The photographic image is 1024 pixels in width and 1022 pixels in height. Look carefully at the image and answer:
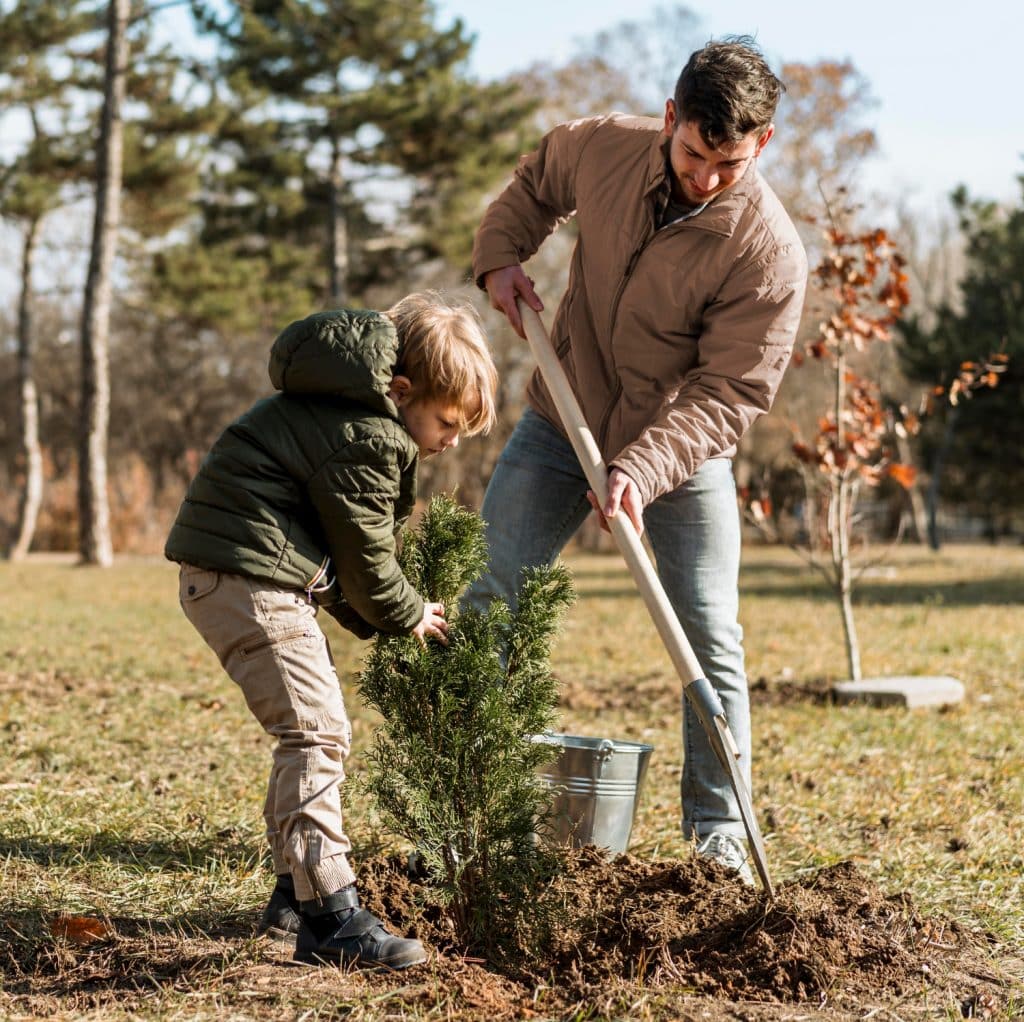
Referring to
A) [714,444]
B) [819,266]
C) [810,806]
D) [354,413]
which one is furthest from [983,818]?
[819,266]

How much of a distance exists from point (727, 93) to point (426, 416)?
104 centimetres

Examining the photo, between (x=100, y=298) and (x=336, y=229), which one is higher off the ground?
(x=336, y=229)

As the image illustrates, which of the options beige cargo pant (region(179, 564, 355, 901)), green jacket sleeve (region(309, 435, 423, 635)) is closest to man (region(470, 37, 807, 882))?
green jacket sleeve (region(309, 435, 423, 635))

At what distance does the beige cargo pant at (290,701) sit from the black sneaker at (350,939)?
1.7 inches

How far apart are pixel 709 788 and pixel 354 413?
156cm

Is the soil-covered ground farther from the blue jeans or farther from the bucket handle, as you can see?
the blue jeans

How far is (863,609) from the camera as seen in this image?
457 inches

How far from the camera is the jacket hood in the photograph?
264 centimetres

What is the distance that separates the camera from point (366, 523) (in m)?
2.64

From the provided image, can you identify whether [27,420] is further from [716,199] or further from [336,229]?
[716,199]

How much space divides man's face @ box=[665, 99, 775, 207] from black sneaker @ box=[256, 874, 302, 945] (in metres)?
2.03

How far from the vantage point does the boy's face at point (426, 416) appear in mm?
2814

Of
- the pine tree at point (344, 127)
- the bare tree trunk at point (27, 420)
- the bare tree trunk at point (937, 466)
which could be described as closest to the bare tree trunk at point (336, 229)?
the pine tree at point (344, 127)

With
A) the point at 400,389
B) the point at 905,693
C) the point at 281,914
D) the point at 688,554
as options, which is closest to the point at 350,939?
the point at 281,914
